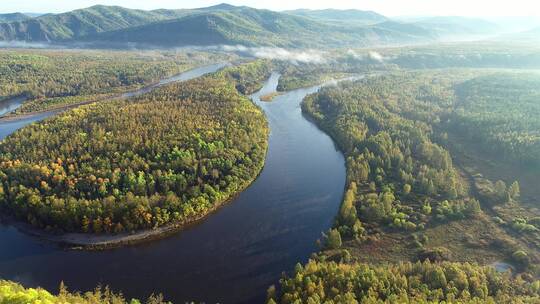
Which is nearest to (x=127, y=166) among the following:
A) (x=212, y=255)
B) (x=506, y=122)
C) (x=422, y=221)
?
(x=212, y=255)

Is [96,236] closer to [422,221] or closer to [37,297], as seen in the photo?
[37,297]

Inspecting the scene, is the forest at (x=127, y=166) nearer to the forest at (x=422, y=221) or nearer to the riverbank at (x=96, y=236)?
the riverbank at (x=96, y=236)

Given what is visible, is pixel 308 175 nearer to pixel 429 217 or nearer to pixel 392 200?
pixel 392 200

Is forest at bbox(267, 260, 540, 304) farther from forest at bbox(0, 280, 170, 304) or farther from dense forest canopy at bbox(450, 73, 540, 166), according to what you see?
dense forest canopy at bbox(450, 73, 540, 166)

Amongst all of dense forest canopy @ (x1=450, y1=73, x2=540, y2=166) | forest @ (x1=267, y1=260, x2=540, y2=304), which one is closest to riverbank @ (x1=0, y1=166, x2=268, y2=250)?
forest @ (x1=267, y1=260, x2=540, y2=304)

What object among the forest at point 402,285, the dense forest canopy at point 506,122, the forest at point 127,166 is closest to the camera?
the forest at point 402,285

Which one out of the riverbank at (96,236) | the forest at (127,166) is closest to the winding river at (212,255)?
the riverbank at (96,236)

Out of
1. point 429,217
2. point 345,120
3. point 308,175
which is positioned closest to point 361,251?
point 429,217
